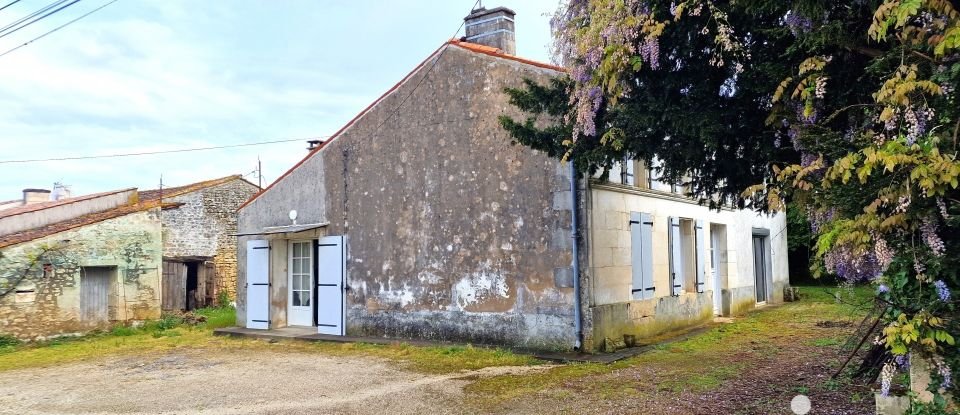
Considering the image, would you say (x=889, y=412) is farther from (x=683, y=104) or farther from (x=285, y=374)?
(x=285, y=374)

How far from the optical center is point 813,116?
4582 millimetres

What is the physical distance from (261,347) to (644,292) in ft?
19.5

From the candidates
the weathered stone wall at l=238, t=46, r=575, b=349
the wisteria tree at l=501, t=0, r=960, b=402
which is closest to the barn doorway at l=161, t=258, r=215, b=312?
the weathered stone wall at l=238, t=46, r=575, b=349

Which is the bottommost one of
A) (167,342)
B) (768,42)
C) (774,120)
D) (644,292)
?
(167,342)

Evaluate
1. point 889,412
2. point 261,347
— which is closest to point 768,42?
point 889,412

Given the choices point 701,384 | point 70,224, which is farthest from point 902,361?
point 70,224

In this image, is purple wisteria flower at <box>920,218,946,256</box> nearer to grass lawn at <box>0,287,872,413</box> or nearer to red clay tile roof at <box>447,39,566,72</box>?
grass lawn at <box>0,287,872,413</box>

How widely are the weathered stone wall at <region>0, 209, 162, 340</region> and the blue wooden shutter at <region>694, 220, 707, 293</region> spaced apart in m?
10.9

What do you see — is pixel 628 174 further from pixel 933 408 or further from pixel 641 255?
pixel 933 408

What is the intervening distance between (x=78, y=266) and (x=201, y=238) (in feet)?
15.9

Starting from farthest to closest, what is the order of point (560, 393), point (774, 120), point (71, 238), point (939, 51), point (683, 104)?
1. point (71, 238)
2. point (560, 393)
3. point (683, 104)
4. point (774, 120)
5. point (939, 51)

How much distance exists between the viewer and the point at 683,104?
5.59 meters

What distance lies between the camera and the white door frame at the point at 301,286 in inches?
475

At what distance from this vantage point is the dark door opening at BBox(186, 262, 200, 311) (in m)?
16.3
